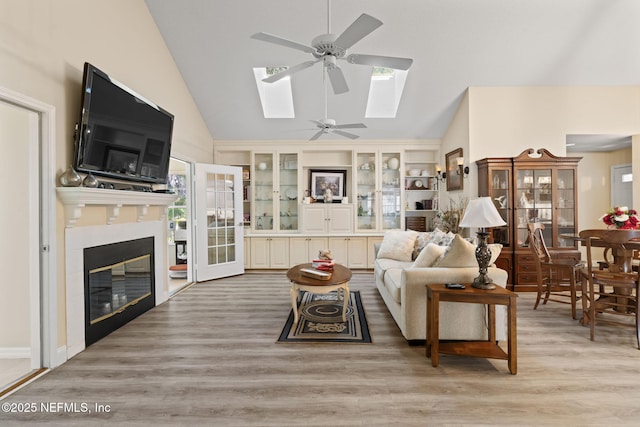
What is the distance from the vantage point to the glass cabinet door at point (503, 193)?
15.6 ft

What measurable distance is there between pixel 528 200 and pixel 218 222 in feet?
16.3

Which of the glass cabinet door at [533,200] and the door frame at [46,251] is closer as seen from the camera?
the door frame at [46,251]

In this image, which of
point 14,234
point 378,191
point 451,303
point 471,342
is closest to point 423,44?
point 378,191

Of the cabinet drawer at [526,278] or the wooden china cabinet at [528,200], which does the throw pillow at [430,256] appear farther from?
the cabinet drawer at [526,278]

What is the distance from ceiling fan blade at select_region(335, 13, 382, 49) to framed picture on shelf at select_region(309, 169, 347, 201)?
414cm

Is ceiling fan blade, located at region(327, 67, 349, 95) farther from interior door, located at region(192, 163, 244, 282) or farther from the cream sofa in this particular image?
interior door, located at region(192, 163, 244, 282)

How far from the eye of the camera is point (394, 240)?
4746 mm

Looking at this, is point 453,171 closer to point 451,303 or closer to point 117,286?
point 451,303

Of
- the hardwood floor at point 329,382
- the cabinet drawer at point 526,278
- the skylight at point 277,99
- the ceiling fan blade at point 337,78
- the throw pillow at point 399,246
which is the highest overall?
the skylight at point 277,99

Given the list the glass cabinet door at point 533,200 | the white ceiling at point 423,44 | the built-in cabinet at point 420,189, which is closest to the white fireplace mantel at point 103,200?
the white ceiling at point 423,44

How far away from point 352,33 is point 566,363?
304 centimetres

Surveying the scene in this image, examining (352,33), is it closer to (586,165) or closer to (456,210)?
(456,210)

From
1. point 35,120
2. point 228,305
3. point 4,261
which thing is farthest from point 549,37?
point 4,261

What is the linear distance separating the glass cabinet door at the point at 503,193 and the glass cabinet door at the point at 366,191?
2153mm
